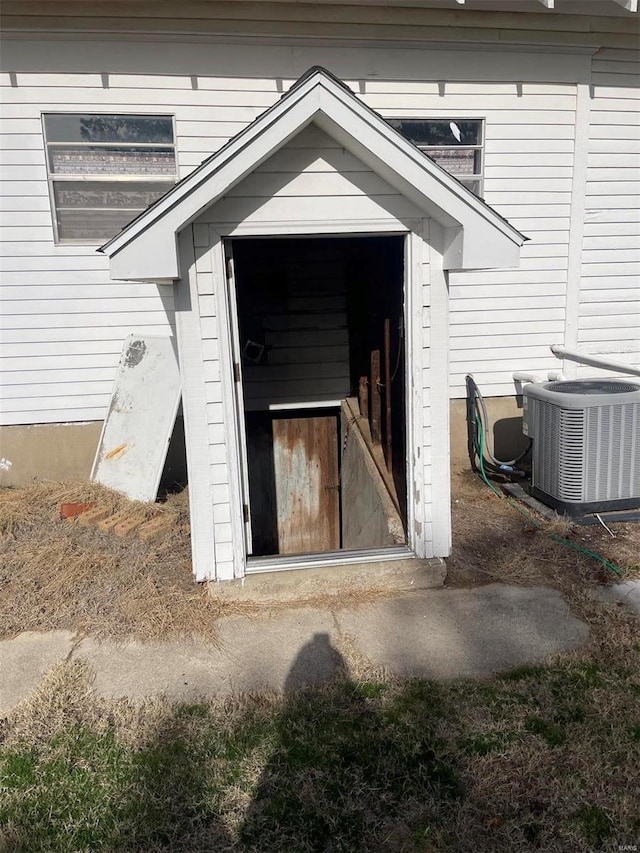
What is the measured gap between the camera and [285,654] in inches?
124

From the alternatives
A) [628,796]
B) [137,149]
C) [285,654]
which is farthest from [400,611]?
[137,149]

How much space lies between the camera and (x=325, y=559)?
3.82 metres

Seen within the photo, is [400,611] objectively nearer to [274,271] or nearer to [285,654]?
[285,654]

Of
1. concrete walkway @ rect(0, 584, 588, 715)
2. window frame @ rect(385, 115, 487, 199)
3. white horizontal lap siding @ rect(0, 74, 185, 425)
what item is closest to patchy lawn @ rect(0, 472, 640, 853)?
concrete walkway @ rect(0, 584, 588, 715)

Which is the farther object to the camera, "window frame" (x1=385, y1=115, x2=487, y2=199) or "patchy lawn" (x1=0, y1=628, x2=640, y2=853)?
"window frame" (x1=385, y1=115, x2=487, y2=199)

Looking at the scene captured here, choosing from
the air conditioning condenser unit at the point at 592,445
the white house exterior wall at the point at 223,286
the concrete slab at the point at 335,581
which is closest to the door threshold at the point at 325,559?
the concrete slab at the point at 335,581

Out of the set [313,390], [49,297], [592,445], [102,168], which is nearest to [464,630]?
[592,445]

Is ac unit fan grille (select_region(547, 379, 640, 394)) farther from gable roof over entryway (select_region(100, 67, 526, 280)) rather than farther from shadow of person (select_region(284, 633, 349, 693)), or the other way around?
shadow of person (select_region(284, 633, 349, 693))

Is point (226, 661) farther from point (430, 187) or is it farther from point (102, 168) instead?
point (102, 168)

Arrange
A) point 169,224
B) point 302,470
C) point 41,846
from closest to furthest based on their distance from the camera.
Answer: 1. point 41,846
2. point 169,224
3. point 302,470

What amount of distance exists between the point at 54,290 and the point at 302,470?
3455 millimetres

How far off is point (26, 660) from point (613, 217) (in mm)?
6551

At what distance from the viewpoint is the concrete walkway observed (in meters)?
2.95

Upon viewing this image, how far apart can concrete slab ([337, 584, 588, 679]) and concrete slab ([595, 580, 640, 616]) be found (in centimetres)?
30
